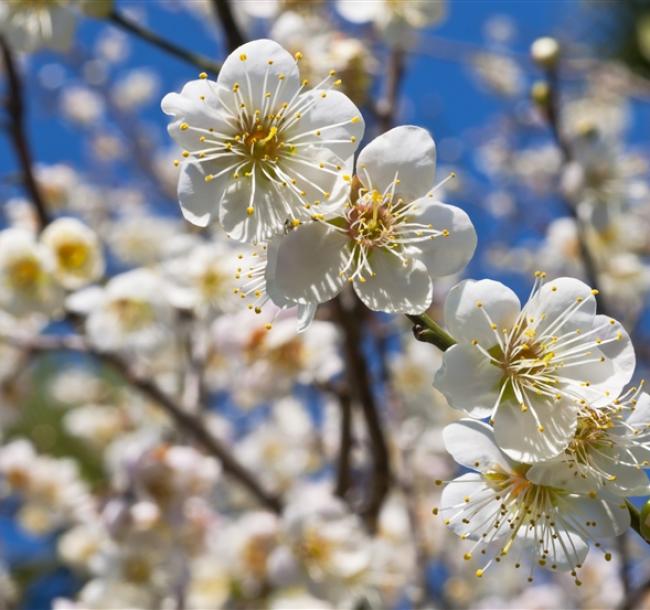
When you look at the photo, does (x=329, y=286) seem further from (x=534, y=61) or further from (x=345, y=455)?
(x=534, y=61)

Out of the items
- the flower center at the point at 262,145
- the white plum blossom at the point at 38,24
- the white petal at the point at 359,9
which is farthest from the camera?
the white petal at the point at 359,9

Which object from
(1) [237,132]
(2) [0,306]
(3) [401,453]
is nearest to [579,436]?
(1) [237,132]

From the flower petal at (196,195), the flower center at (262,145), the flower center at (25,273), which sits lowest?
the flower petal at (196,195)

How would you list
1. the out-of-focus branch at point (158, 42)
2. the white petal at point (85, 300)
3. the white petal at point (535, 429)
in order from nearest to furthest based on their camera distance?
the white petal at point (535, 429), the out-of-focus branch at point (158, 42), the white petal at point (85, 300)

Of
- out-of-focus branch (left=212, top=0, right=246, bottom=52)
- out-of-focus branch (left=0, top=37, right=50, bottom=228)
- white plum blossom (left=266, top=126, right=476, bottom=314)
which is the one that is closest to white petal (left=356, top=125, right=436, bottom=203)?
white plum blossom (left=266, top=126, right=476, bottom=314)

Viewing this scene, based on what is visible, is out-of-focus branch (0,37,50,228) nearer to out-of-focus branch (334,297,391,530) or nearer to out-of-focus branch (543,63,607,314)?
out-of-focus branch (334,297,391,530)

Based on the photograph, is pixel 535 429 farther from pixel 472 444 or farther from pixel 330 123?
pixel 330 123

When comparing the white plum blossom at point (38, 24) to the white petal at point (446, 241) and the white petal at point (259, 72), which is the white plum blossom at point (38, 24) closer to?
the white petal at point (259, 72)

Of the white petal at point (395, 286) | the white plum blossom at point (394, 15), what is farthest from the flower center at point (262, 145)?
the white plum blossom at point (394, 15)
